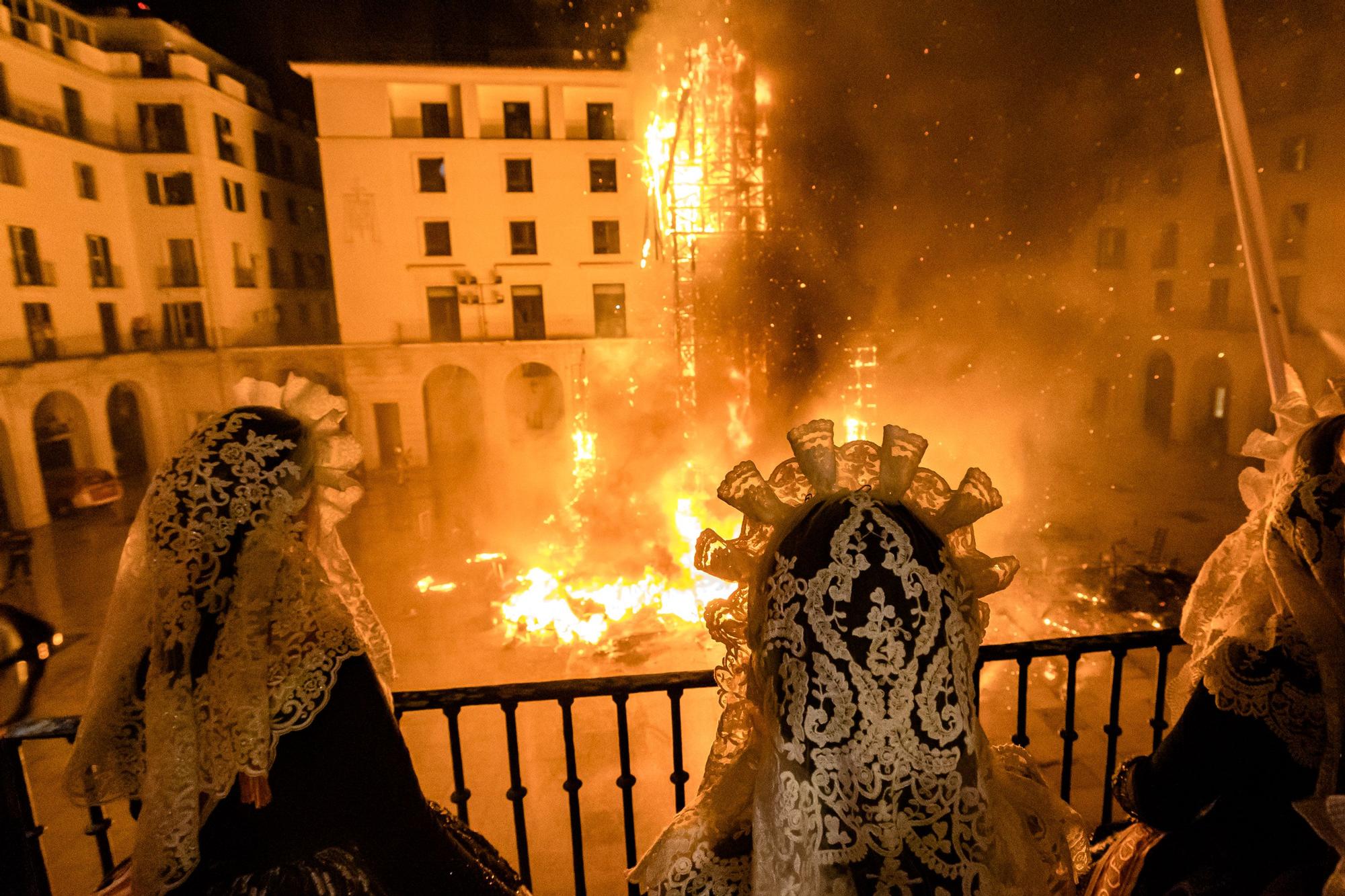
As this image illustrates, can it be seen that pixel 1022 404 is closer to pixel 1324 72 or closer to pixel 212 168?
pixel 1324 72

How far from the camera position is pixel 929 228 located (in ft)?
43.1

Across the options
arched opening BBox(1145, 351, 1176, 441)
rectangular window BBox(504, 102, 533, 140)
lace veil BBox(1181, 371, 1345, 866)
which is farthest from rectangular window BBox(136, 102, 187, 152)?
arched opening BBox(1145, 351, 1176, 441)

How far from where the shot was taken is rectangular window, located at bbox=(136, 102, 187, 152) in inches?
922

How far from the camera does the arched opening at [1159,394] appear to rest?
23281 millimetres

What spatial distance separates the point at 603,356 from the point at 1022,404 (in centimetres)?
1327

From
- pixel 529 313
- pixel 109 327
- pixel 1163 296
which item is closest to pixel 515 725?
pixel 529 313

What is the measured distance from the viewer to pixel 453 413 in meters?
27.3

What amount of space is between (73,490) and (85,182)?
31.1 ft

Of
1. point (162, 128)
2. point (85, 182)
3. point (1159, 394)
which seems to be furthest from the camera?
point (1159, 394)

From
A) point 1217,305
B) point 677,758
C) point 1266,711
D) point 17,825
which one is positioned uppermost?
point 1217,305

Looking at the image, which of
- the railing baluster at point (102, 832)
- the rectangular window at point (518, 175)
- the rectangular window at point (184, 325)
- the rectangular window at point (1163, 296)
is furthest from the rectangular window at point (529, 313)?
the railing baluster at point (102, 832)

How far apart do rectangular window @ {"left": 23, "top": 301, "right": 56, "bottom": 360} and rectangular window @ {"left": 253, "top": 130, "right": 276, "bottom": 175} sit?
8.82 metres

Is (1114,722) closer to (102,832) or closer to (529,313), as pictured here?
(102,832)

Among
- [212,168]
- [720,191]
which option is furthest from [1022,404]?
[212,168]
